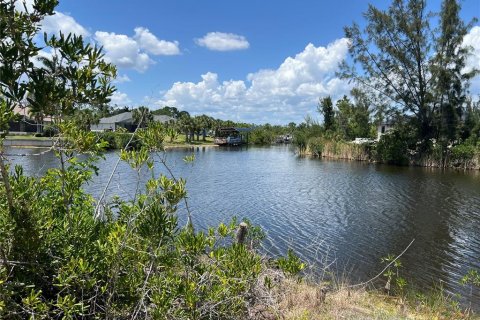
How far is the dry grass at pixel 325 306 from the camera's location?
460cm

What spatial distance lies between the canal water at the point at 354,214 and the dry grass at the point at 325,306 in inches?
41.6

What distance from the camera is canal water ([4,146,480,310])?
9.41 m

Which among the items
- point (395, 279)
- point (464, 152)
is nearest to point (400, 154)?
point (464, 152)

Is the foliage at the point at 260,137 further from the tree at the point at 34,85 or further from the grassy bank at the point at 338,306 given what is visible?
the tree at the point at 34,85

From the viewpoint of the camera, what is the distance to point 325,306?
5.30 metres

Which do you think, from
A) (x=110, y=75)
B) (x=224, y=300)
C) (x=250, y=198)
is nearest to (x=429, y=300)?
(x=224, y=300)

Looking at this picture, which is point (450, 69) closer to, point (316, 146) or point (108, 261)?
point (316, 146)

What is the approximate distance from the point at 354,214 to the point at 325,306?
996 centimetres

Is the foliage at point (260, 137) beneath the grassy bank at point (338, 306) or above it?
above

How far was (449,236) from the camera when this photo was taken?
39.8ft

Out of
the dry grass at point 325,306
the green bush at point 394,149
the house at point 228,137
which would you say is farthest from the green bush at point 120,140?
the house at point 228,137

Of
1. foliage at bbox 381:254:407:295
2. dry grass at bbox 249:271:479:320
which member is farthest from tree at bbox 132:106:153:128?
foliage at bbox 381:254:407:295

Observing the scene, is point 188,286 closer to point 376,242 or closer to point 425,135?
point 376,242

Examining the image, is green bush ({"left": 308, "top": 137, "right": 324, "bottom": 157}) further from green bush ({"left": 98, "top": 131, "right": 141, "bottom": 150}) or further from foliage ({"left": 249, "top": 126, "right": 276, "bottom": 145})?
green bush ({"left": 98, "top": 131, "right": 141, "bottom": 150})
